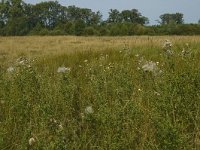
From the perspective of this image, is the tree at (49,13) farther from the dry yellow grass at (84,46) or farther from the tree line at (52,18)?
the dry yellow grass at (84,46)

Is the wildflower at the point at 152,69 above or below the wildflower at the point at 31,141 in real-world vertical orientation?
above

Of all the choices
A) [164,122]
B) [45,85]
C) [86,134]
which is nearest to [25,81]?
[45,85]

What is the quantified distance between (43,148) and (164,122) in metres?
0.96

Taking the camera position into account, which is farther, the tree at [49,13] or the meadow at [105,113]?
the tree at [49,13]

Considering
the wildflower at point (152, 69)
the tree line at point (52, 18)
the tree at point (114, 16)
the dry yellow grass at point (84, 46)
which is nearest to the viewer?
the wildflower at point (152, 69)

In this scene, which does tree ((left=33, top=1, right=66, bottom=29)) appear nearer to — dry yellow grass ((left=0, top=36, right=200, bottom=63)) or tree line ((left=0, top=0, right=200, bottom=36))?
tree line ((left=0, top=0, right=200, bottom=36))

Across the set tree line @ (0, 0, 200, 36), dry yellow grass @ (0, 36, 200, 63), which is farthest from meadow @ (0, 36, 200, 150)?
tree line @ (0, 0, 200, 36)

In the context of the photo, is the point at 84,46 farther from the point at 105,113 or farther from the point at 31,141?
the point at 31,141

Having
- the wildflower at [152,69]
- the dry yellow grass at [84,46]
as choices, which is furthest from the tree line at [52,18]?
the wildflower at [152,69]

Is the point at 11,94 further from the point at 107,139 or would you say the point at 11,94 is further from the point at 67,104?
the point at 107,139

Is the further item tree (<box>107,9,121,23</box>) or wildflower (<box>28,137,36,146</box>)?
tree (<box>107,9,121,23</box>)

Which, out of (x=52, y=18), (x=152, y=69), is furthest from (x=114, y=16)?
(x=152, y=69)

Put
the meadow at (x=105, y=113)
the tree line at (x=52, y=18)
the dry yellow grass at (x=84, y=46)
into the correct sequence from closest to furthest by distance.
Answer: the meadow at (x=105, y=113) < the dry yellow grass at (x=84, y=46) < the tree line at (x=52, y=18)

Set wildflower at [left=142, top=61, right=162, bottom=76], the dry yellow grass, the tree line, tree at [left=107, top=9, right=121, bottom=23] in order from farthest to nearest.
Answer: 1. tree at [left=107, top=9, right=121, bottom=23]
2. the tree line
3. the dry yellow grass
4. wildflower at [left=142, top=61, right=162, bottom=76]
